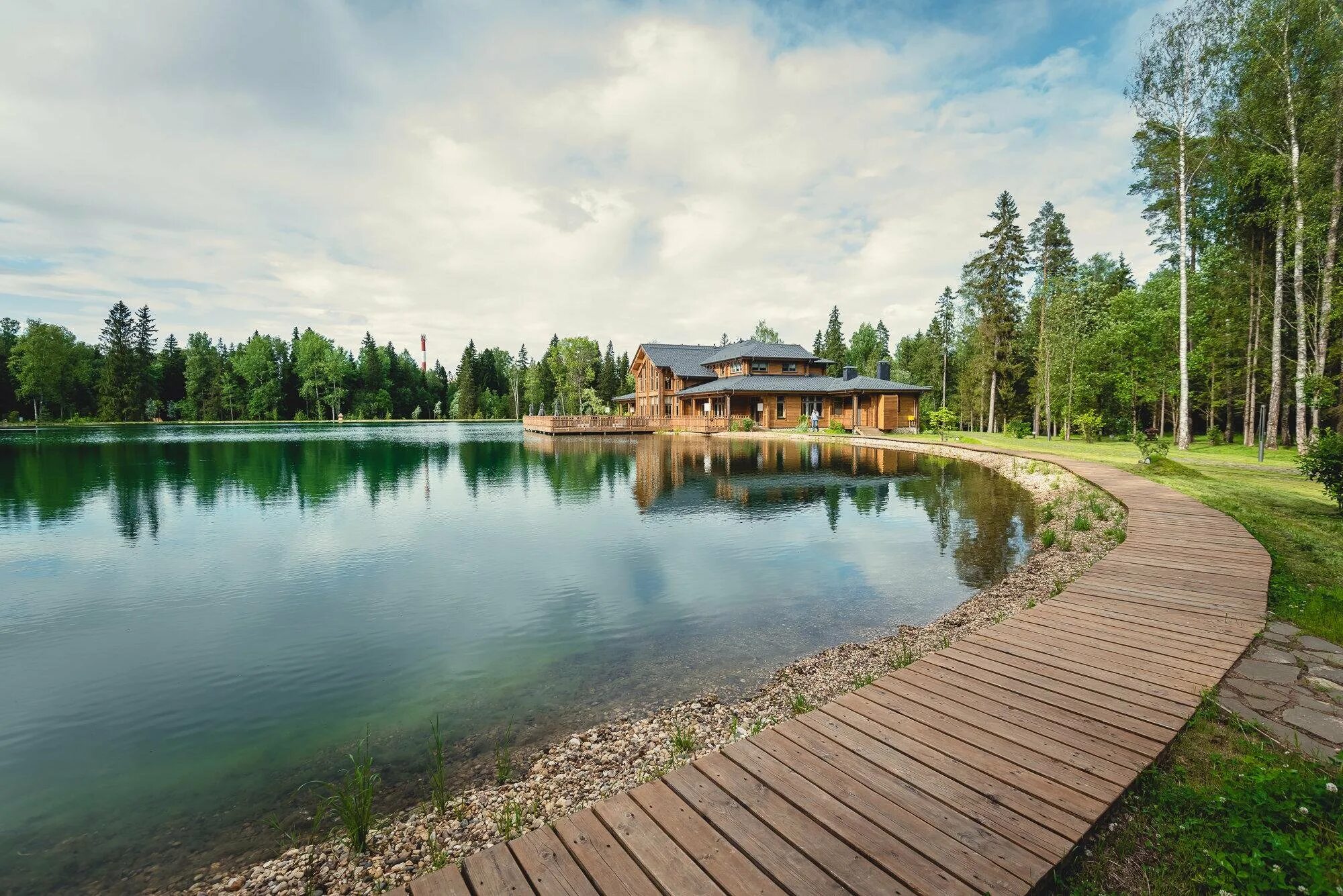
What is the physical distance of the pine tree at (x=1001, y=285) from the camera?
A: 128ft

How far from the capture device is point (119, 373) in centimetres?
6894

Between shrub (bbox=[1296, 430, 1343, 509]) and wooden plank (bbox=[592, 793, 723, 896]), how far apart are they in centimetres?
1293

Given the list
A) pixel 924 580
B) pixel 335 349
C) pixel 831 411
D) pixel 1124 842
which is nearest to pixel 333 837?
pixel 1124 842

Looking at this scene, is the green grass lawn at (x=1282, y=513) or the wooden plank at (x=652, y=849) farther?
the green grass lawn at (x=1282, y=513)

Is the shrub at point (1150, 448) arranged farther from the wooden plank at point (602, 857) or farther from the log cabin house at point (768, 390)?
the log cabin house at point (768, 390)

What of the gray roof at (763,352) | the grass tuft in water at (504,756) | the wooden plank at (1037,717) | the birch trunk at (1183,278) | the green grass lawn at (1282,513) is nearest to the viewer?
the wooden plank at (1037,717)

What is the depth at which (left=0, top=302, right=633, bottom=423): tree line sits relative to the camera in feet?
220

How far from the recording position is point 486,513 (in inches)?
645

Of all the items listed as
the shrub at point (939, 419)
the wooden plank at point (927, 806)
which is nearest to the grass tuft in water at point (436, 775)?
the wooden plank at point (927, 806)

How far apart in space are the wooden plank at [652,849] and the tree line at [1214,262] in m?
14.1

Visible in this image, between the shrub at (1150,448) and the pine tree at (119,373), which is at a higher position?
the pine tree at (119,373)

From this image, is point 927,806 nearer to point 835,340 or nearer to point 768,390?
point 768,390

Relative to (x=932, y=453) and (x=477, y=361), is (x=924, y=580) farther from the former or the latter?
(x=477, y=361)

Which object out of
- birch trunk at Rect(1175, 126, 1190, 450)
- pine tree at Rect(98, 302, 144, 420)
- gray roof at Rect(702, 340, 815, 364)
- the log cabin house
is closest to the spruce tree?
pine tree at Rect(98, 302, 144, 420)
